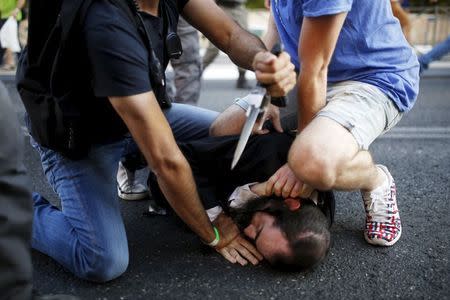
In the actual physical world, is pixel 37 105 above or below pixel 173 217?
above

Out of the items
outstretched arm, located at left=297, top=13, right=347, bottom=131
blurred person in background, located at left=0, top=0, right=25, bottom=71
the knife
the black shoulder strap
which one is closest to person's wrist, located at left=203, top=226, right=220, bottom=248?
the knife

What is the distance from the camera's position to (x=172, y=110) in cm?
227

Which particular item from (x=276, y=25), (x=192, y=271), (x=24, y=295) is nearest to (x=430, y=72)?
(x=276, y=25)

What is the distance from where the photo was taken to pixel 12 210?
1159 millimetres

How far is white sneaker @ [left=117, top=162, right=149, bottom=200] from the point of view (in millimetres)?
2365

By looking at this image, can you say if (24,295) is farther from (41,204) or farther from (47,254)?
(41,204)

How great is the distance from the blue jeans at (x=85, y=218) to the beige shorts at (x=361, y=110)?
0.87m

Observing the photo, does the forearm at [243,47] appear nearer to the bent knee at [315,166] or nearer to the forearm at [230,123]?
the forearm at [230,123]

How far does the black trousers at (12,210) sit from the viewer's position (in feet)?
3.74

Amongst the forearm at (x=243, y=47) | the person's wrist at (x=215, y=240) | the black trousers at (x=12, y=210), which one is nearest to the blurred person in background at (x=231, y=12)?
the forearm at (x=243, y=47)

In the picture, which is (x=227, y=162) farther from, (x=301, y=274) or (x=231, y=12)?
(x=231, y=12)

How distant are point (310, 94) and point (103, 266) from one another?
3.20ft

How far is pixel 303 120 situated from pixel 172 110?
2.25ft

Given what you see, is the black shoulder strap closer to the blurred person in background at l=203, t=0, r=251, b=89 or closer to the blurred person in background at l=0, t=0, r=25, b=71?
the blurred person in background at l=203, t=0, r=251, b=89
